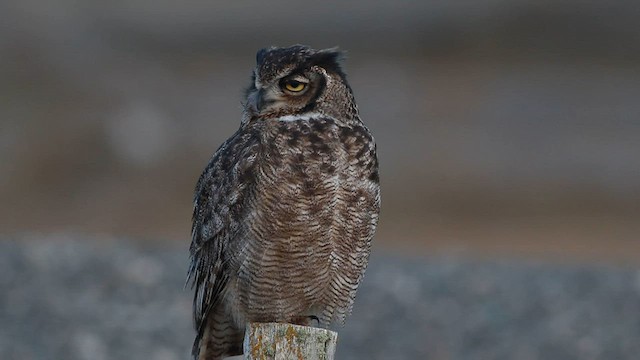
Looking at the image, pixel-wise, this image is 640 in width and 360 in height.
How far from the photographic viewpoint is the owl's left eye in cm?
705

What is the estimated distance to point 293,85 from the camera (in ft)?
23.2

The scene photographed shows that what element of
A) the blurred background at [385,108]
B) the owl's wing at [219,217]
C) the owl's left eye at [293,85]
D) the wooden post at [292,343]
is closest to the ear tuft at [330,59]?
the owl's left eye at [293,85]

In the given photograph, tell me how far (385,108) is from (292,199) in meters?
11.8

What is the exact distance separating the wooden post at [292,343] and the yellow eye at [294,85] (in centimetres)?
125

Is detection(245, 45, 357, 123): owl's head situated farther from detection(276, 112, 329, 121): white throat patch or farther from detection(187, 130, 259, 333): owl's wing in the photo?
detection(187, 130, 259, 333): owl's wing

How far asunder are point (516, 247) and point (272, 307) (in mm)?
8043

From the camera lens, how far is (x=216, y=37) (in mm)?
20062

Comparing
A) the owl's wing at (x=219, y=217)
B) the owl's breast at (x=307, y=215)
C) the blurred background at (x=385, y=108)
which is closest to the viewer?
the owl's breast at (x=307, y=215)

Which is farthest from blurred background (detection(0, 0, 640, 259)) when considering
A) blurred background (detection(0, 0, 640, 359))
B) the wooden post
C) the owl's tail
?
the wooden post

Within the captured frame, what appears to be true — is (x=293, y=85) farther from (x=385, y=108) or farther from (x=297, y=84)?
(x=385, y=108)

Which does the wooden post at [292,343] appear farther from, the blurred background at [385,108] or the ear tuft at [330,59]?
the blurred background at [385,108]

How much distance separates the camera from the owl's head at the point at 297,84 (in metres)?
7.03

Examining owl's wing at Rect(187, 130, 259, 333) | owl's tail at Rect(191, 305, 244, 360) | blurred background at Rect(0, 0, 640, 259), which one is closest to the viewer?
owl's wing at Rect(187, 130, 259, 333)

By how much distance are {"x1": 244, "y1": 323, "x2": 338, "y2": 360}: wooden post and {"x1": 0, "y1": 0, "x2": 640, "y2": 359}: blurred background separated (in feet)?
29.0
